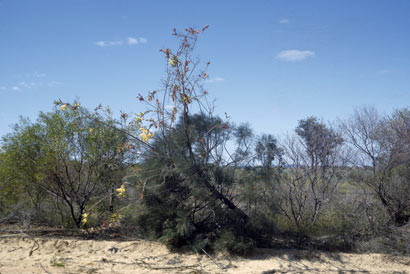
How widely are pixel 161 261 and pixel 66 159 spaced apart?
365cm

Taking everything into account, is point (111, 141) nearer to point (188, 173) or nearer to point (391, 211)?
point (188, 173)

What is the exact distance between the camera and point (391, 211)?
27.5 feet

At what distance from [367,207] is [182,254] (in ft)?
14.4

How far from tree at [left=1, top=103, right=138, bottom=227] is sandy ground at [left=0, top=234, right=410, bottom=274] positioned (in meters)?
1.61

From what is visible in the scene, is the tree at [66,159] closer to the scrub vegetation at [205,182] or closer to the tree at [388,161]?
the scrub vegetation at [205,182]

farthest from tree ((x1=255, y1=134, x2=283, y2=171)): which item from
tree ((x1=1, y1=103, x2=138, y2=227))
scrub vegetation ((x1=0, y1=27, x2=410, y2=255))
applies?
tree ((x1=1, y1=103, x2=138, y2=227))

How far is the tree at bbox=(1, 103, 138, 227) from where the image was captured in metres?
8.78

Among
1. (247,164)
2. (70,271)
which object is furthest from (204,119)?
(70,271)

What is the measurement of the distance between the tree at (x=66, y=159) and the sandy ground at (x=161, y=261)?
161cm

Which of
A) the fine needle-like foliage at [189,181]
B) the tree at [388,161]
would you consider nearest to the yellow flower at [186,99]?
the fine needle-like foliage at [189,181]

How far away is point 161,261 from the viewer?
7.27 metres

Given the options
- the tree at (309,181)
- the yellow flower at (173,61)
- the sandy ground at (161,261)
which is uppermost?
the yellow flower at (173,61)

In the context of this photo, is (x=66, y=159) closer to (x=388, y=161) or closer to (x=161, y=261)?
(x=161, y=261)

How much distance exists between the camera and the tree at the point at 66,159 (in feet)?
28.8
